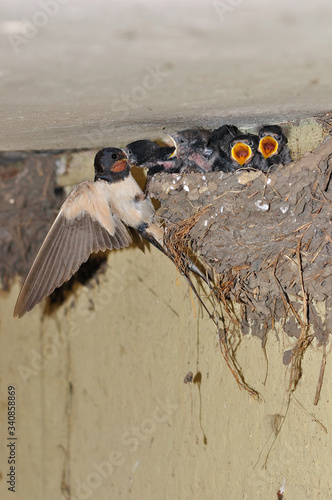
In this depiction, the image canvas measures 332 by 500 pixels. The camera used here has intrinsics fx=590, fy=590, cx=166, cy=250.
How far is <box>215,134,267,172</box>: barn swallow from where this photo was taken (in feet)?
7.13

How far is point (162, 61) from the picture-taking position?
1.36 metres

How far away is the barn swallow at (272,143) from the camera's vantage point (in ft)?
7.09

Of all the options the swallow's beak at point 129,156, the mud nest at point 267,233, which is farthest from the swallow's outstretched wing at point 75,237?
the mud nest at point 267,233

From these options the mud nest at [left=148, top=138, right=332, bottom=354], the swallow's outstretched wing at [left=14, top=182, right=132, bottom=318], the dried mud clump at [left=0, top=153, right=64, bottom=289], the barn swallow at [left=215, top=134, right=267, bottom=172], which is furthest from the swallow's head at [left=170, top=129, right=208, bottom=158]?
the dried mud clump at [left=0, top=153, right=64, bottom=289]

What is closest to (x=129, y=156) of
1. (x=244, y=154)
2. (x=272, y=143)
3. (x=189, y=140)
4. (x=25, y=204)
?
(x=189, y=140)

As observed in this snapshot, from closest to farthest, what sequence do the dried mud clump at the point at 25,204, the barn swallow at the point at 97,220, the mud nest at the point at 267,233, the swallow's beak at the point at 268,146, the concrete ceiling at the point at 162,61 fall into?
the concrete ceiling at the point at 162,61
the mud nest at the point at 267,233
the swallow's beak at the point at 268,146
the barn swallow at the point at 97,220
the dried mud clump at the point at 25,204

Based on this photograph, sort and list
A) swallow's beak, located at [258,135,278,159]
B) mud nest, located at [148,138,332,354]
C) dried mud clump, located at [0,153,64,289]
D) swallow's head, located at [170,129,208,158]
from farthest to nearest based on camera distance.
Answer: dried mud clump, located at [0,153,64,289], swallow's head, located at [170,129,208,158], swallow's beak, located at [258,135,278,159], mud nest, located at [148,138,332,354]

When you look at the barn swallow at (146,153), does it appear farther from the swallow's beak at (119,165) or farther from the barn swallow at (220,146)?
the barn swallow at (220,146)

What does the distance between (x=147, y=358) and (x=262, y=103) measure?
1.67m

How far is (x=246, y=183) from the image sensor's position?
1.94 meters

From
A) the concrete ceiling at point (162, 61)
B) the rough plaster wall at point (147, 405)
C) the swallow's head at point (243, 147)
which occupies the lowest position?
the rough plaster wall at point (147, 405)

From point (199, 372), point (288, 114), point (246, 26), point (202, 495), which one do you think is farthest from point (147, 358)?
point (246, 26)

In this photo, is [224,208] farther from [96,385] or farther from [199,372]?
[96,385]

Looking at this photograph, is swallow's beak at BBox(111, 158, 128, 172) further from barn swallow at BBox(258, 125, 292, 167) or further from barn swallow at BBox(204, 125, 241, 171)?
barn swallow at BBox(258, 125, 292, 167)
